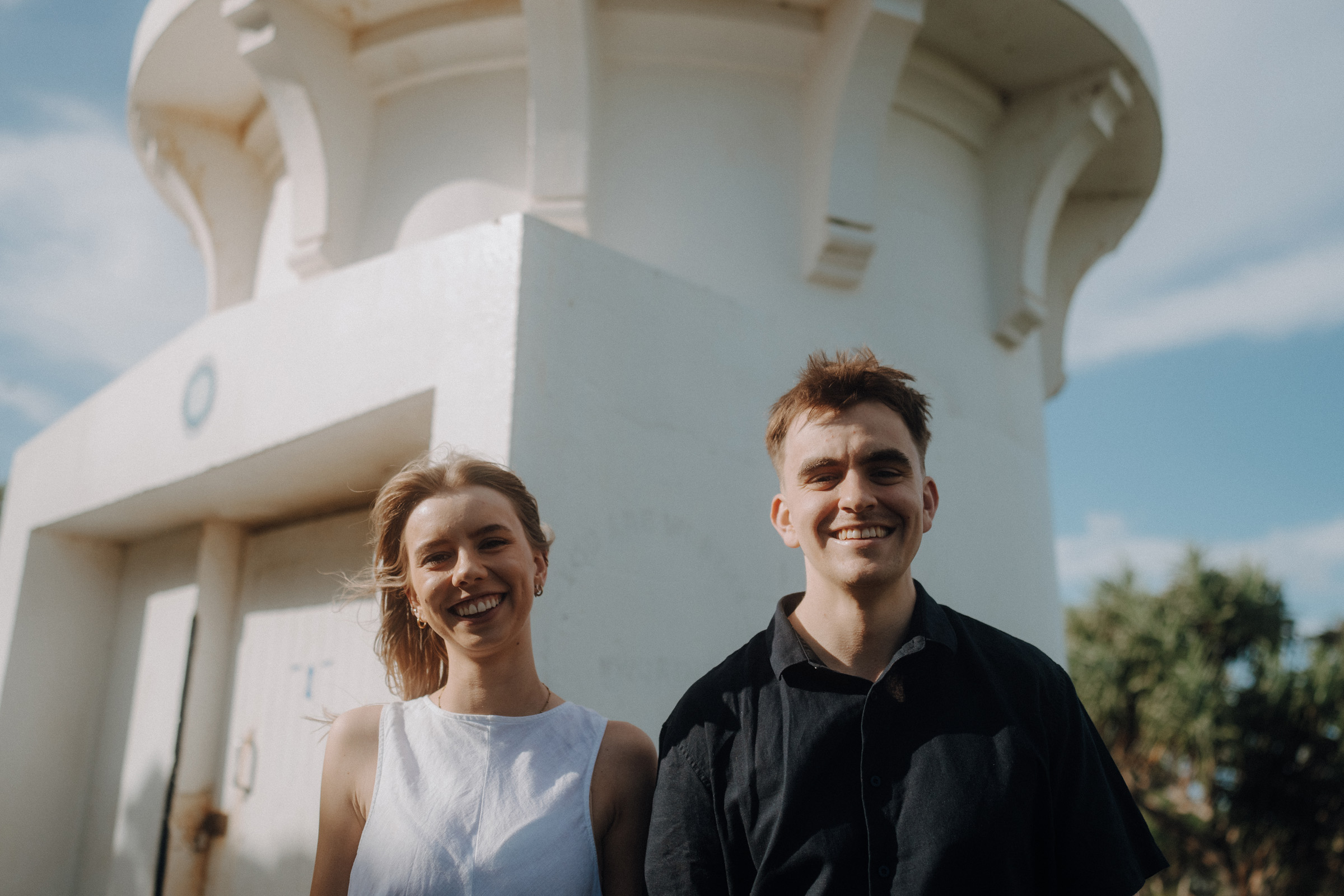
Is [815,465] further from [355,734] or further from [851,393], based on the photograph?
[355,734]

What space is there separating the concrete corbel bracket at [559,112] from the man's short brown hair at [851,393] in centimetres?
318

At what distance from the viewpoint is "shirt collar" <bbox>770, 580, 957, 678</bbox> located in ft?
5.89

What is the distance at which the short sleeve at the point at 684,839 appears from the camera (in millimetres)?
1703

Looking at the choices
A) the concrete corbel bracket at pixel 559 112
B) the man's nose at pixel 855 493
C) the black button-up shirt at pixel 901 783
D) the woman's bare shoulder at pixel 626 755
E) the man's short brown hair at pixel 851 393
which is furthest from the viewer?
the concrete corbel bracket at pixel 559 112

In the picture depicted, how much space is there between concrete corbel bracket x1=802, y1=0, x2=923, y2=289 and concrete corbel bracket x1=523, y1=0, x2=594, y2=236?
124 cm

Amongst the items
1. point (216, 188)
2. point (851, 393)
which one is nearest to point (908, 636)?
point (851, 393)

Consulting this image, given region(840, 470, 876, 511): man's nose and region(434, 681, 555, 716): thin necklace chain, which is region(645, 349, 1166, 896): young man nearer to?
region(840, 470, 876, 511): man's nose

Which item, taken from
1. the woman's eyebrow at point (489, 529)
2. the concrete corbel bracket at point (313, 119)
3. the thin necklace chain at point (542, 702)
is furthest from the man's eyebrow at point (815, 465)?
the concrete corbel bracket at point (313, 119)

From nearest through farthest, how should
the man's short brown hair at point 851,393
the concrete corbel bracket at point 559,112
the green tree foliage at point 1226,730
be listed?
the man's short brown hair at point 851,393 → the concrete corbel bracket at point 559,112 → the green tree foliage at point 1226,730

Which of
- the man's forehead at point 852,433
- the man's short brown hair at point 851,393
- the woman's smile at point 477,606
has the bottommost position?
the woman's smile at point 477,606

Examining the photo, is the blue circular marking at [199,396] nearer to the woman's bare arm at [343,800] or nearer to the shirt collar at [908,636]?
the woman's bare arm at [343,800]

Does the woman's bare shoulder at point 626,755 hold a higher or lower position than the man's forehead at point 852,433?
lower

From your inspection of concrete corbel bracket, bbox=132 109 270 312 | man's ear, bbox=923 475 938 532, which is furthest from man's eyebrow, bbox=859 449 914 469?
concrete corbel bracket, bbox=132 109 270 312

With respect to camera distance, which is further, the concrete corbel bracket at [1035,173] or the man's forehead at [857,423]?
the concrete corbel bracket at [1035,173]
